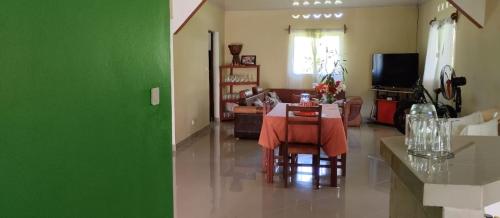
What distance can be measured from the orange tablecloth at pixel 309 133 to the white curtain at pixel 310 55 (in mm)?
5083

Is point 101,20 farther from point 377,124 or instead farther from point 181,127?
point 377,124

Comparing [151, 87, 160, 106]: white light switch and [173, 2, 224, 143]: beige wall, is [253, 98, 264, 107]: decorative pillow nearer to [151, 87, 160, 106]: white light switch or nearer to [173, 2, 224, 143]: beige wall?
[173, 2, 224, 143]: beige wall

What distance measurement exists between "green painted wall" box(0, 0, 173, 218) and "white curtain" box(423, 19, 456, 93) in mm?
5662

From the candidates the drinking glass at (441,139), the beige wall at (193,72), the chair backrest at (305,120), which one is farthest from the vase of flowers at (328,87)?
the drinking glass at (441,139)

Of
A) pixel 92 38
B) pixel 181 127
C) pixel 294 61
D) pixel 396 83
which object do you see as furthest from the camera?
pixel 294 61

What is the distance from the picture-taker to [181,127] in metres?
6.71

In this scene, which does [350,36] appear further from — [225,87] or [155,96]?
[155,96]

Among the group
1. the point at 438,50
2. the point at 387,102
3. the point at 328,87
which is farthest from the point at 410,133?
the point at 387,102

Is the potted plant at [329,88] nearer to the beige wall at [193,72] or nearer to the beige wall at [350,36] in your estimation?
the beige wall at [193,72]

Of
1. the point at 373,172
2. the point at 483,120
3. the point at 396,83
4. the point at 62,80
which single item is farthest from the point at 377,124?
the point at 62,80

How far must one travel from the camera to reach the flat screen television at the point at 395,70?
8.38 metres

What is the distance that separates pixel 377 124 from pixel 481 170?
795 cm

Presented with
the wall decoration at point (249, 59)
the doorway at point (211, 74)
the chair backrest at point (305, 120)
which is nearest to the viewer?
the chair backrest at point (305, 120)

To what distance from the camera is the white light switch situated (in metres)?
2.30
